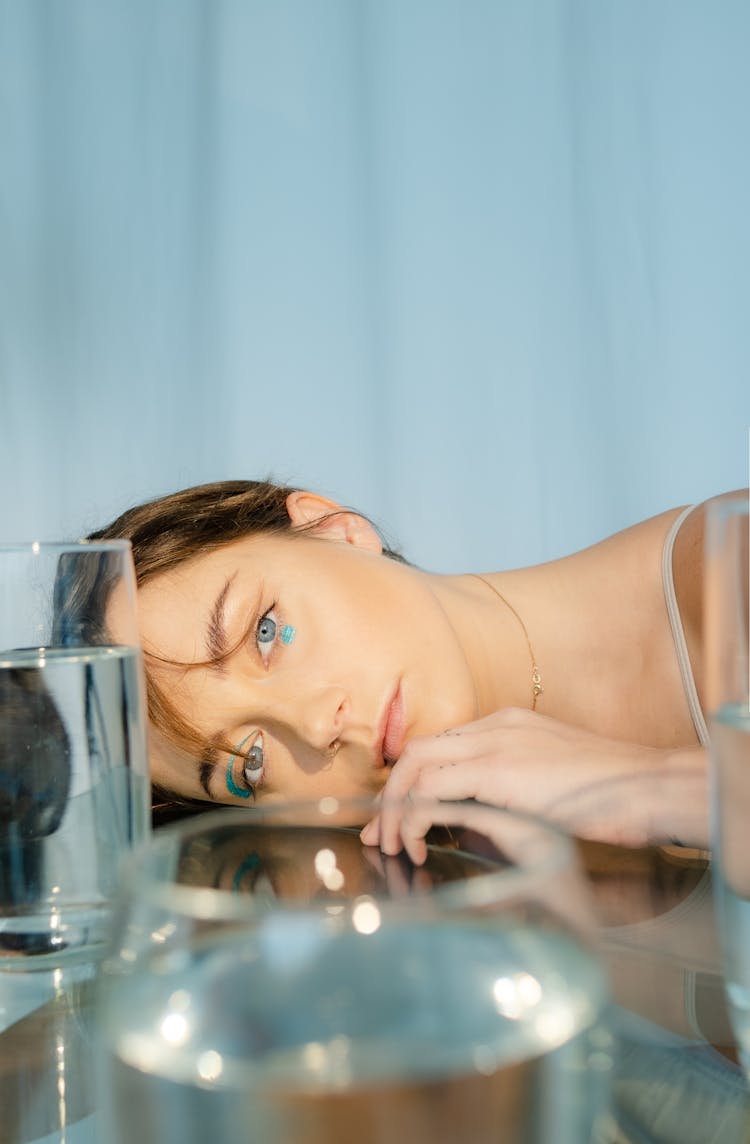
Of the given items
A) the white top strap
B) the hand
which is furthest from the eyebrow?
the white top strap

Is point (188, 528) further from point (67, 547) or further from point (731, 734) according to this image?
point (731, 734)

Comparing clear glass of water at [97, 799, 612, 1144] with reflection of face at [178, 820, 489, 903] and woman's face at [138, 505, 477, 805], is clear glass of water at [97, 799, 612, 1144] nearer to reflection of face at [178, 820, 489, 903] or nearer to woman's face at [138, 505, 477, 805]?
reflection of face at [178, 820, 489, 903]

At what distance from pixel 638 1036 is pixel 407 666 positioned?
73 cm

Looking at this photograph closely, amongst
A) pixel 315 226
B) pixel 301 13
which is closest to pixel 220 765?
pixel 315 226

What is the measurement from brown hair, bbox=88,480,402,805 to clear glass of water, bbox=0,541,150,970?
59 cm

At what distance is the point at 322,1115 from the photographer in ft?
0.73

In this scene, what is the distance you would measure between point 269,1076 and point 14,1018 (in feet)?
1.17

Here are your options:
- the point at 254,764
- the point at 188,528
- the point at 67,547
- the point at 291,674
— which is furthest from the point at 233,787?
the point at 67,547

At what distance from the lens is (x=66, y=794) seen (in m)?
0.54

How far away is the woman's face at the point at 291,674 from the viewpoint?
1.14m

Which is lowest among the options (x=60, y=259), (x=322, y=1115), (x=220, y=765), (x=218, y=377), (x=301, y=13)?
(x=220, y=765)

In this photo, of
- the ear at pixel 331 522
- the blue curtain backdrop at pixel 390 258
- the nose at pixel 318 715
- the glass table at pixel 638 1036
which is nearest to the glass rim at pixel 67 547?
the glass table at pixel 638 1036

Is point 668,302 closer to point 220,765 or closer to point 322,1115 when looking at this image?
point 220,765

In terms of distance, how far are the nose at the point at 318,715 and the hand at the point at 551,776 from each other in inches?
8.7
